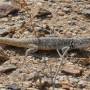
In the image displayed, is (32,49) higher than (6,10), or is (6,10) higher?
(6,10)

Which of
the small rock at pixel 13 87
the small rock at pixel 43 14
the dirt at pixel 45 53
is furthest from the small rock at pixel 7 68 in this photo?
the small rock at pixel 43 14

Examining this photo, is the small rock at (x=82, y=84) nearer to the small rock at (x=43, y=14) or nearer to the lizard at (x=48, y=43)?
the lizard at (x=48, y=43)

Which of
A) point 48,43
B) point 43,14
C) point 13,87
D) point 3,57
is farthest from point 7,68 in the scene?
point 43,14

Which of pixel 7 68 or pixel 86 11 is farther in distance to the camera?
pixel 86 11

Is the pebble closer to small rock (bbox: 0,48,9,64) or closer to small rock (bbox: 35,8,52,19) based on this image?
small rock (bbox: 0,48,9,64)

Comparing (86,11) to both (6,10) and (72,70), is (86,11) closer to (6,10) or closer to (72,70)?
(6,10)

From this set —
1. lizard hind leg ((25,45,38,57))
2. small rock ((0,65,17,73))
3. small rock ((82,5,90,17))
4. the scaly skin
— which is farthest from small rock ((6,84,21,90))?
small rock ((82,5,90,17))

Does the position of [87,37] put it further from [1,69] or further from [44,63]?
[1,69]
